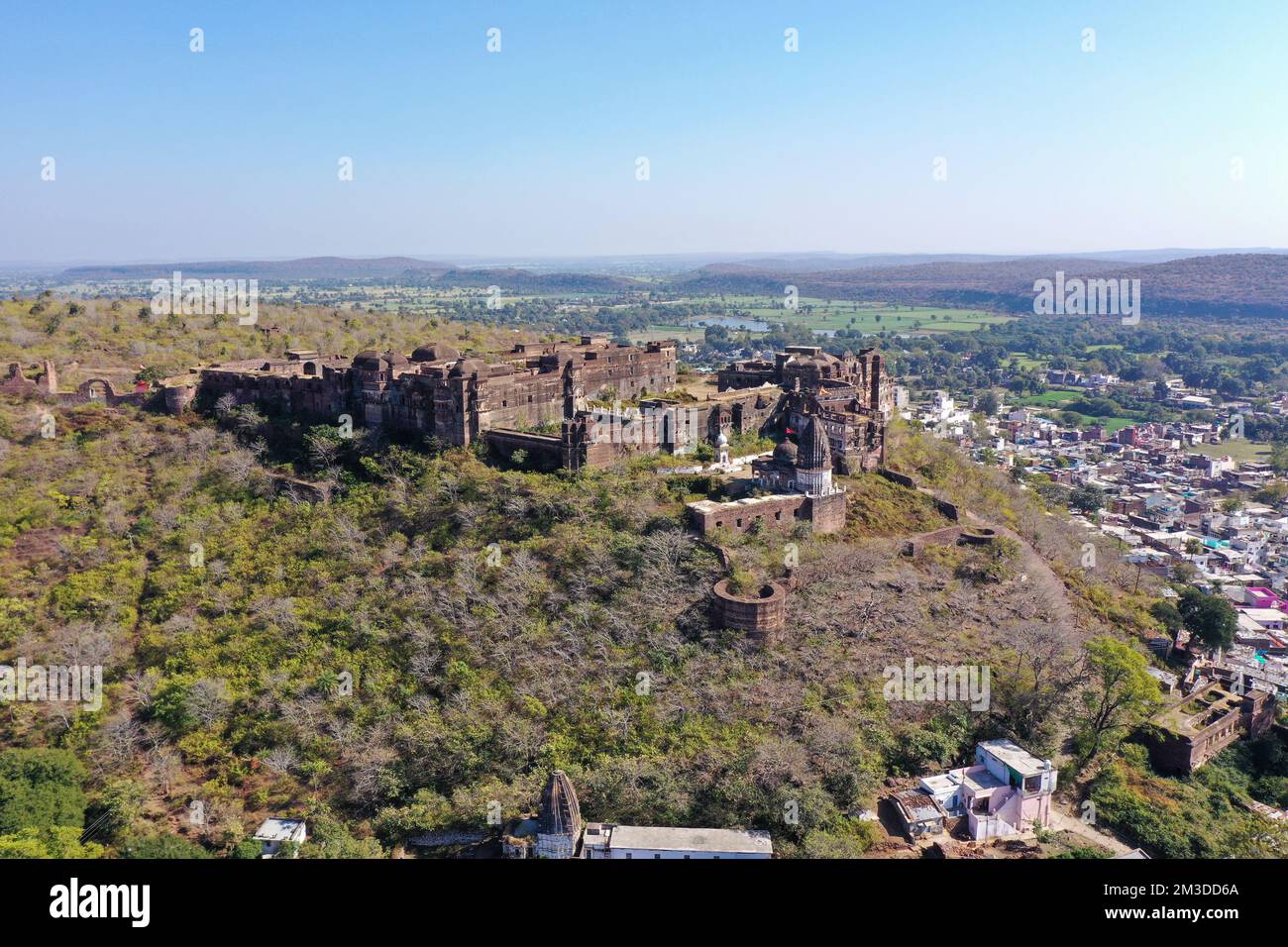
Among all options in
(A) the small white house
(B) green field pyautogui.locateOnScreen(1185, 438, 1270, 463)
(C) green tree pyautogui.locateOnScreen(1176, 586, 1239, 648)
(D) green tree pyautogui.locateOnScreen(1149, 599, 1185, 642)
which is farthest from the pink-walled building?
(B) green field pyautogui.locateOnScreen(1185, 438, 1270, 463)

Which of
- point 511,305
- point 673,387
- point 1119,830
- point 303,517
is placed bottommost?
point 1119,830

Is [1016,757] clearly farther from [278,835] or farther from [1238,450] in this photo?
[1238,450]

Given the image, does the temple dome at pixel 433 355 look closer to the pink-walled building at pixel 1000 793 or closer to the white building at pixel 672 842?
the white building at pixel 672 842

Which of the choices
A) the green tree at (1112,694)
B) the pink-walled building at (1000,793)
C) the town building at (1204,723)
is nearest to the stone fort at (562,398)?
the green tree at (1112,694)
